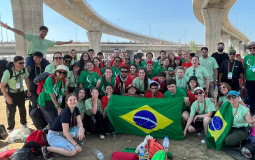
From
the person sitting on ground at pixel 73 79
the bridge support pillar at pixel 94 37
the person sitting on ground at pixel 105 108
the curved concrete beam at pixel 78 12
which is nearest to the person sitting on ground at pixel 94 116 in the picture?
the person sitting on ground at pixel 105 108

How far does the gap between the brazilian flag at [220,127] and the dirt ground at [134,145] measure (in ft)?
0.65

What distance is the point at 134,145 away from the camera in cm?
489

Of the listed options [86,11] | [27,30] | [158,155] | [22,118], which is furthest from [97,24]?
[158,155]

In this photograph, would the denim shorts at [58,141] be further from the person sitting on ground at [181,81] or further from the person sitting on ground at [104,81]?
the person sitting on ground at [181,81]

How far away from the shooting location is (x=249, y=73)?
6.55m

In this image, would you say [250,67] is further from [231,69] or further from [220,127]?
[220,127]

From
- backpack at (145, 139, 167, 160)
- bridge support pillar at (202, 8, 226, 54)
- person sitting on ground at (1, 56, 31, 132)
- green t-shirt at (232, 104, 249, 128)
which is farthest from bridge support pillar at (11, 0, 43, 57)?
bridge support pillar at (202, 8, 226, 54)

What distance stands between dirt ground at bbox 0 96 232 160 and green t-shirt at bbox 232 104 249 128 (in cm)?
78

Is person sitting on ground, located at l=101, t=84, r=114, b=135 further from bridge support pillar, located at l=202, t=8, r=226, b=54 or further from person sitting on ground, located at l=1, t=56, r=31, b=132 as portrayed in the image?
bridge support pillar, located at l=202, t=8, r=226, b=54

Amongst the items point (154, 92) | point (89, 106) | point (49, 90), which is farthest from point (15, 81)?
point (154, 92)

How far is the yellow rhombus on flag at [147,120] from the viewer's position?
511 cm

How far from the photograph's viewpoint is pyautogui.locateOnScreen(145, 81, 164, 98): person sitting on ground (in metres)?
5.65

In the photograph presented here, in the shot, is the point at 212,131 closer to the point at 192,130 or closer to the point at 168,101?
the point at 192,130

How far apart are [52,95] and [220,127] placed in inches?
167
